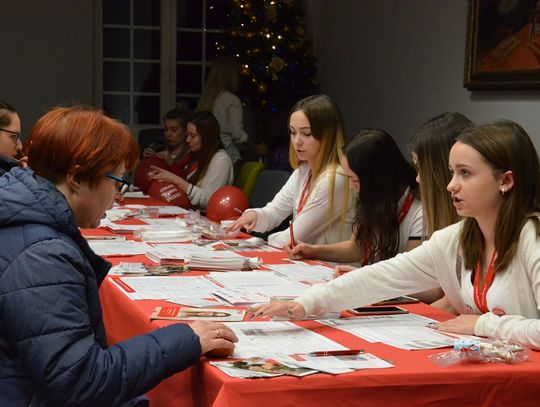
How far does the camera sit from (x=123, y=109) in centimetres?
854

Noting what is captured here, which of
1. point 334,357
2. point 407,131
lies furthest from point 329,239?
point 407,131

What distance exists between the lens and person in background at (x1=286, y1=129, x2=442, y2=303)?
310 centimetres

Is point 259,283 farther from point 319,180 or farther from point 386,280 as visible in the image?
point 319,180

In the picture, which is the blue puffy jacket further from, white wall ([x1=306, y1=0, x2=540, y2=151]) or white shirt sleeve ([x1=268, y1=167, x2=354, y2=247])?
white wall ([x1=306, y1=0, x2=540, y2=151])

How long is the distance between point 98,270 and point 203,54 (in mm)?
7114

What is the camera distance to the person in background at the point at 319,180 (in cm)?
364

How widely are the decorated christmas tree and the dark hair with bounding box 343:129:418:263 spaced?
454cm

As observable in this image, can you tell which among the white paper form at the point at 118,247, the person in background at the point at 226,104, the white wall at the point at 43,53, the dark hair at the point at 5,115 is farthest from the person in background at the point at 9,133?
the white wall at the point at 43,53

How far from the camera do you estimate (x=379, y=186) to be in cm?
311

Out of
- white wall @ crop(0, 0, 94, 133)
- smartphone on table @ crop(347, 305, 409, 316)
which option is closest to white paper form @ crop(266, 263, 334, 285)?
smartphone on table @ crop(347, 305, 409, 316)

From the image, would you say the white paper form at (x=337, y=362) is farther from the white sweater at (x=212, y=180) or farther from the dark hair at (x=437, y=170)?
the white sweater at (x=212, y=180)

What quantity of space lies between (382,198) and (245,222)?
94cm

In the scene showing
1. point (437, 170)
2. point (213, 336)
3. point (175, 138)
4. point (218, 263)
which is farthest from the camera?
point (175, 138)

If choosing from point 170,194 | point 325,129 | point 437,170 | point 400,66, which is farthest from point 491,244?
point 400,66
